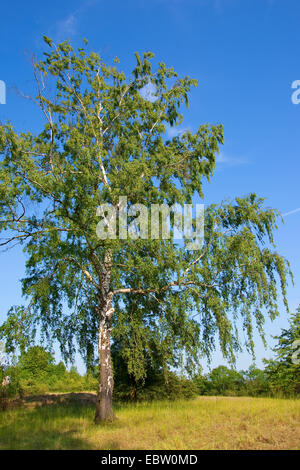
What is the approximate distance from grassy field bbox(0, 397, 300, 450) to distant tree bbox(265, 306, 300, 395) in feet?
14.7

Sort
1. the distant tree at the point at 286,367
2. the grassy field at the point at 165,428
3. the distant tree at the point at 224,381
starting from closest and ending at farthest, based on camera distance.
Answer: the grassy field at the point at 165,428, the distant tree at the point at 286,367, the distant tree at the point at 224,381

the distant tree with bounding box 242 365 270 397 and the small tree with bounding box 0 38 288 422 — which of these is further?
the distant tree with bounding box 242 365 270 397

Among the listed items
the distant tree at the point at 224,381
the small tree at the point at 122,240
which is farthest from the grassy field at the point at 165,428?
the distant tree at the point at 224,381

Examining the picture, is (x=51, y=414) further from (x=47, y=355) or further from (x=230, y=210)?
(x=230, y=210)

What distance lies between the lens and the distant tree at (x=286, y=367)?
18469 millimetres

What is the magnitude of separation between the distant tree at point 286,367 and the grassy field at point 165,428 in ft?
14.7

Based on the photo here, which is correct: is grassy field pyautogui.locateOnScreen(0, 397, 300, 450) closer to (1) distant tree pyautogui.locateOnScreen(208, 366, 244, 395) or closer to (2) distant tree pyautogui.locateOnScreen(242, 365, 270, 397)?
(2) distant tree pyautogui.locateOnScreen(242, 365, 270, 397)

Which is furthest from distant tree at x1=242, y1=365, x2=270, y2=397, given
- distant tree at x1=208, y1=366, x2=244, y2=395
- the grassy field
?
the grassy field

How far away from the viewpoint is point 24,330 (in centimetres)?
1413

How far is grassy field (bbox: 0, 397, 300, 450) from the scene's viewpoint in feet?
34.1

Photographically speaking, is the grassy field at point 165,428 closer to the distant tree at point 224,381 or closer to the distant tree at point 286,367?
the distant tree at point 286,367

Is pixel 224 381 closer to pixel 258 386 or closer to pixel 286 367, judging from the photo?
pixel 258 386

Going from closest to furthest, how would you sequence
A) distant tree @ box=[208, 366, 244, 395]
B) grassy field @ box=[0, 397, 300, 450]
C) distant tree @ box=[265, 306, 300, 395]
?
grassy field @ box=[0, 397, 300, 450]
distant tree @ box=[265, 306, 300, 395]
distant tree @ box=[208, 366, 244, 395]
